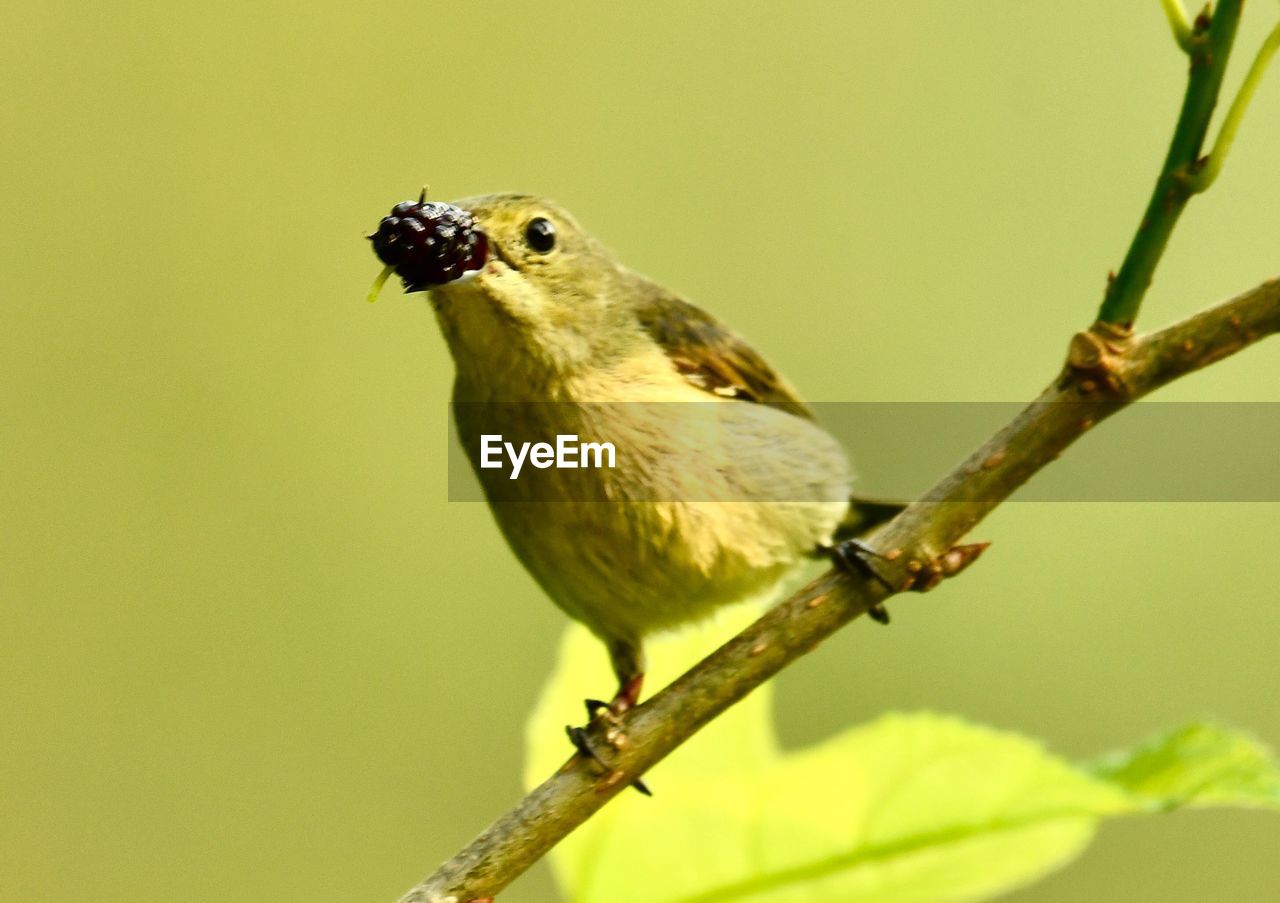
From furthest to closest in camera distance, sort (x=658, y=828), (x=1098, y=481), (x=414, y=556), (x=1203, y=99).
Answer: (x=414, y=556), (x=1098, y=481), (x=658, y=828), (x=1203, y=99)

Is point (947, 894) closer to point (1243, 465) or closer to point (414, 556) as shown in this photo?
point (1243, 465)

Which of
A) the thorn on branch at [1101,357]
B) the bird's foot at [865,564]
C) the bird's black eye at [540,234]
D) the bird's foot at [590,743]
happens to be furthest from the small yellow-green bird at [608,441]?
the thorn on branch at [1101,357]

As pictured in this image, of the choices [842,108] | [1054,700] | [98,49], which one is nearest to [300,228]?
[98,49]

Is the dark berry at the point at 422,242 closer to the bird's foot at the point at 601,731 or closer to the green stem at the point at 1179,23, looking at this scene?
the bird's foot at the point at 601,731

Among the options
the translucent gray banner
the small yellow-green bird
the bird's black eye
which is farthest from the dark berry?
the translucent gray banner

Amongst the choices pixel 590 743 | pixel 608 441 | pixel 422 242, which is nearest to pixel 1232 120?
pixel 590 743
